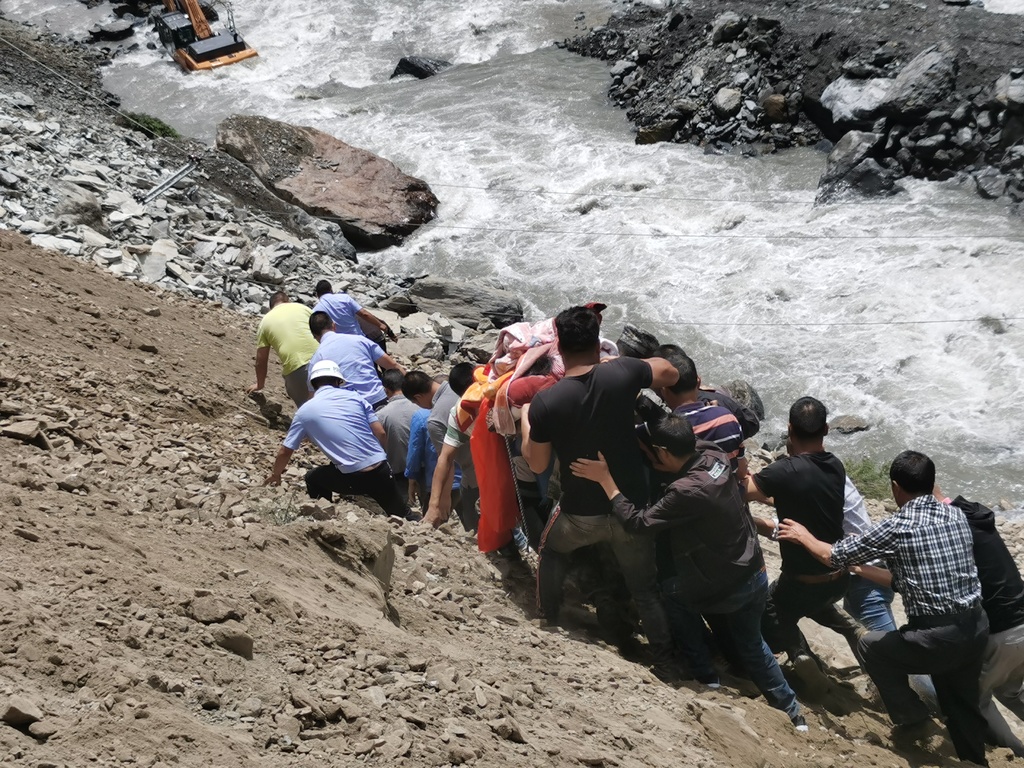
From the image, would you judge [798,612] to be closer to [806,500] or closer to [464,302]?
[806,500]

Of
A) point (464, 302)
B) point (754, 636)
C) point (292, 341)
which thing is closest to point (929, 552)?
point (754, 636)

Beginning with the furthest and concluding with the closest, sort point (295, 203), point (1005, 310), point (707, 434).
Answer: point (295, 203)
point (1005, 310)
point (707, 434)

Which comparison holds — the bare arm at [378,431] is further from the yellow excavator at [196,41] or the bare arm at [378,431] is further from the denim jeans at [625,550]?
the yellow excavator at [196,41]

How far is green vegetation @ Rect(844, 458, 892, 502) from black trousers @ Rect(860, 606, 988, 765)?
183 inches

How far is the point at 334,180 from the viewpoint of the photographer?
17375mm

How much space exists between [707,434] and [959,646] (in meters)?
1.40

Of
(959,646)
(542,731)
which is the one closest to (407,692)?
(542,731)

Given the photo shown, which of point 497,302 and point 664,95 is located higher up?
point 664,95

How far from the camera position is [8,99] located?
50.5 feet

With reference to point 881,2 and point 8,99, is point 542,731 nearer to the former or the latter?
point 8,99

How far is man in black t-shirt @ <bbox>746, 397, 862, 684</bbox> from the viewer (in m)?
5.14

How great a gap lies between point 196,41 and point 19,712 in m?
24.4

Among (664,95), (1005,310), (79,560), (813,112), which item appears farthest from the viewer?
(664,95)

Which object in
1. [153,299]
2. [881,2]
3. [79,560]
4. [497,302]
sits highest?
[881,2]
